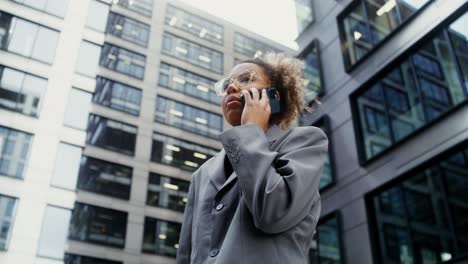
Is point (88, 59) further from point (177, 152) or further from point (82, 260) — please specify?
point (82, 260)

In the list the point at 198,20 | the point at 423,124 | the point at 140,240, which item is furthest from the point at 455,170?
the point at 198,20

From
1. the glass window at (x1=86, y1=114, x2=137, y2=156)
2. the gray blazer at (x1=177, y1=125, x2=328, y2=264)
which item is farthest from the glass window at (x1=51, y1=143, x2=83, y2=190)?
the gray blazer at (x1=177, y1=125, x2=328, y2=264)

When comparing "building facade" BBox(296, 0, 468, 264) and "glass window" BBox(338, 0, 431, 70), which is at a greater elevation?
"glass window" BBox(338, 0, 431, 70)

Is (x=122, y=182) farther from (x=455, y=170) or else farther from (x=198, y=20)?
(x=455, y=170)

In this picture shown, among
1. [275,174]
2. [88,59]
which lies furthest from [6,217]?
[275,174]

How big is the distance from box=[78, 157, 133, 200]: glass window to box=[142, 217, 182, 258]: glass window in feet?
6.94

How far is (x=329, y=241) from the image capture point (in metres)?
14.8

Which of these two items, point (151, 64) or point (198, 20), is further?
point (198, 20)

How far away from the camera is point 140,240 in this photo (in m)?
25.6

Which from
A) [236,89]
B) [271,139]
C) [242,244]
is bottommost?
[242,244]

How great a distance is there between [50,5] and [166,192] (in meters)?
12.4

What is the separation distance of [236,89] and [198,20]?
33.9 meters

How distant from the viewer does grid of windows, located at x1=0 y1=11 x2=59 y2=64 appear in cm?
2436

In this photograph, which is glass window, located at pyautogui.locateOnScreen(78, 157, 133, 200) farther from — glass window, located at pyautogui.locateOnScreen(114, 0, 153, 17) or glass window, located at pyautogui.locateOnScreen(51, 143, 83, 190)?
glass window, located at pyautogui.locateOnScreen(114, 0, 153, 17)
